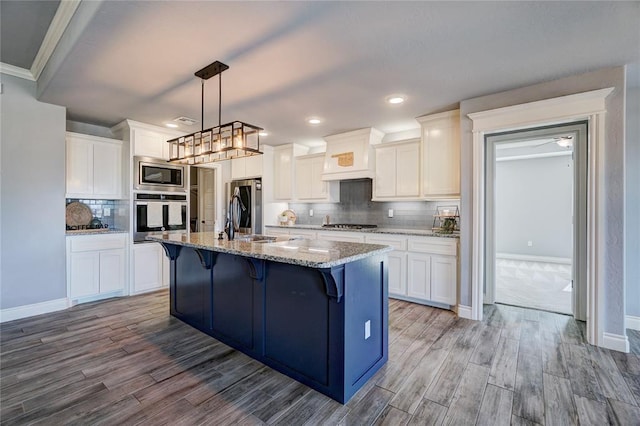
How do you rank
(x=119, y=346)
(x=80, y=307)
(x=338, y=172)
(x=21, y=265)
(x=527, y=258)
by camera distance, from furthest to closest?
1. (x=527, y=258)
2. (x=338, y=172)
3. (x=80, y=307)
4. (x=21, y=265)
5. (x=119, y=346)

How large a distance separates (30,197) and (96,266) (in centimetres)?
109

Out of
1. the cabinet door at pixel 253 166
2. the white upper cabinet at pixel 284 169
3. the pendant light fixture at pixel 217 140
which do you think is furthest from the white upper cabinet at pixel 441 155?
the cabinet door at pixel 253 166

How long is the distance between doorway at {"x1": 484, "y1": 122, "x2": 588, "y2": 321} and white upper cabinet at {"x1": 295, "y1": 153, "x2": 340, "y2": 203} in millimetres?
2389

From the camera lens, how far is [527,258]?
22.1ft

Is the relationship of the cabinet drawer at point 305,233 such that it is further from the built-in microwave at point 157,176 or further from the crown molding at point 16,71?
the crown molding at point 16,71

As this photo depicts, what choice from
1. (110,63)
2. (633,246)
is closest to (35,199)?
(110,63)

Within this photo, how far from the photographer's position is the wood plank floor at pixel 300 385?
1786mm

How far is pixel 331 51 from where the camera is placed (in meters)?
2.29

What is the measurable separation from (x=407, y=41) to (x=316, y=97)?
127 cm

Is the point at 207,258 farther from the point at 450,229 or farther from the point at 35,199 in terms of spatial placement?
the point at 450,229

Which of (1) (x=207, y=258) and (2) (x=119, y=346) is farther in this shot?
(1) (x=207, y=258)

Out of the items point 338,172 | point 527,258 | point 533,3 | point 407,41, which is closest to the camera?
point 533,3

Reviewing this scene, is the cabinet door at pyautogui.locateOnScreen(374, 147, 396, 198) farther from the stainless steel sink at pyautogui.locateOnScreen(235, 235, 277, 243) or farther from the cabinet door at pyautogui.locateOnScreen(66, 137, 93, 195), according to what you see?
the cabinet door at pyautogui.locateOnScreen(66, 137, 93, 195)

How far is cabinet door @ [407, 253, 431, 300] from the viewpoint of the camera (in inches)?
147
